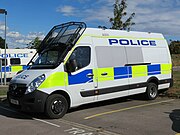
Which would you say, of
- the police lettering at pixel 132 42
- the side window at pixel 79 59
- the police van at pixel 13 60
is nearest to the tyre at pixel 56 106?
the side window at pixel 79 59

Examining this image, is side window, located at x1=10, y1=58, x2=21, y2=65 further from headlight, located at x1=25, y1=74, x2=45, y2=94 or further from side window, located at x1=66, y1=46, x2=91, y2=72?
headlight, located at x1=25, y1=74, x2=45, y2=94

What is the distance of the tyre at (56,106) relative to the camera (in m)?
7.59

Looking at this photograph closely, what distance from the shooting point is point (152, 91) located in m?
10.8

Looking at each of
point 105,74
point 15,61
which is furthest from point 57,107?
point 15,61

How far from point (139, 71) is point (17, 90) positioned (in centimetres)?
457

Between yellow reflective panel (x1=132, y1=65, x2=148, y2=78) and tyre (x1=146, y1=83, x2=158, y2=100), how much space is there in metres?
0.58

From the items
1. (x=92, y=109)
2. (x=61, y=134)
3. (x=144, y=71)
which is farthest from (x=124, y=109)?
(x=61, y=134)

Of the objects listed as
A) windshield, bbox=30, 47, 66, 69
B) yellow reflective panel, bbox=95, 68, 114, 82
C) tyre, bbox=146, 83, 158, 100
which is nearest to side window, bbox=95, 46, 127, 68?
yellow reflective panel, bbox=95, 68, 114, 82

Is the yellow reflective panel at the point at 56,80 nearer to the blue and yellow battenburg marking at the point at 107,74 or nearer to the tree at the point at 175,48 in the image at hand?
the blue and yellow battenburg marking at the point at 107,74

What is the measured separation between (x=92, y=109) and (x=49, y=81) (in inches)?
85.6

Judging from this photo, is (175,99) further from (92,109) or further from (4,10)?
(4,10)

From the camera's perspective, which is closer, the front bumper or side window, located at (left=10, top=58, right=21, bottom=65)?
the front bumper

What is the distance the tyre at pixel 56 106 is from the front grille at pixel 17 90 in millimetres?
765

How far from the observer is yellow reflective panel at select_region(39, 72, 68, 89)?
753cm
